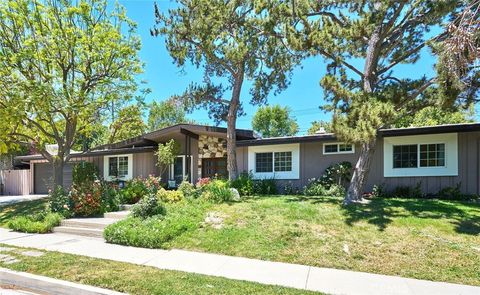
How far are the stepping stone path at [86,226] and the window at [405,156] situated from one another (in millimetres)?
10679

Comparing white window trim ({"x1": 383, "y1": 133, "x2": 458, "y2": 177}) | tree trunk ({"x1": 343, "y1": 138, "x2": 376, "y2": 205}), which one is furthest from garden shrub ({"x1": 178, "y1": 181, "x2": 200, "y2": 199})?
white window trim ({"x1": 383, "y1": 133, "x2": 458, "y2": 177})

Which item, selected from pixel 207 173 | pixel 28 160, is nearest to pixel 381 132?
pixel 207 173

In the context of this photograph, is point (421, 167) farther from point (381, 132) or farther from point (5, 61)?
point (5, 61)

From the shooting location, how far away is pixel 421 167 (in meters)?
12.9

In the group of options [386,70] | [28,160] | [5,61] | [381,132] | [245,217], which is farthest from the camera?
[28,160]

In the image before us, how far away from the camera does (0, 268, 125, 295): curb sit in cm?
479

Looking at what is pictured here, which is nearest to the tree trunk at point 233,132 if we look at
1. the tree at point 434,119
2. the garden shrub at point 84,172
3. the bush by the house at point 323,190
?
the bush by the house at point 323,190

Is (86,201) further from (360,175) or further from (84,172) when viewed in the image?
(360,175)

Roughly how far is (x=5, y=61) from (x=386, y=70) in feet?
45.3

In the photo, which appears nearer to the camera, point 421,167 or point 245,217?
point 245,217

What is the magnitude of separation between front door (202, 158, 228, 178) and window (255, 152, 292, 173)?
232cm

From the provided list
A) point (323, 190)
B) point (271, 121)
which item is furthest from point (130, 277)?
point (271, 121)

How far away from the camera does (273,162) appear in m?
15.8

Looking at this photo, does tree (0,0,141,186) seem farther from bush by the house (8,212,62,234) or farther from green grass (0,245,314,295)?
green grass (0,245,314,295)
